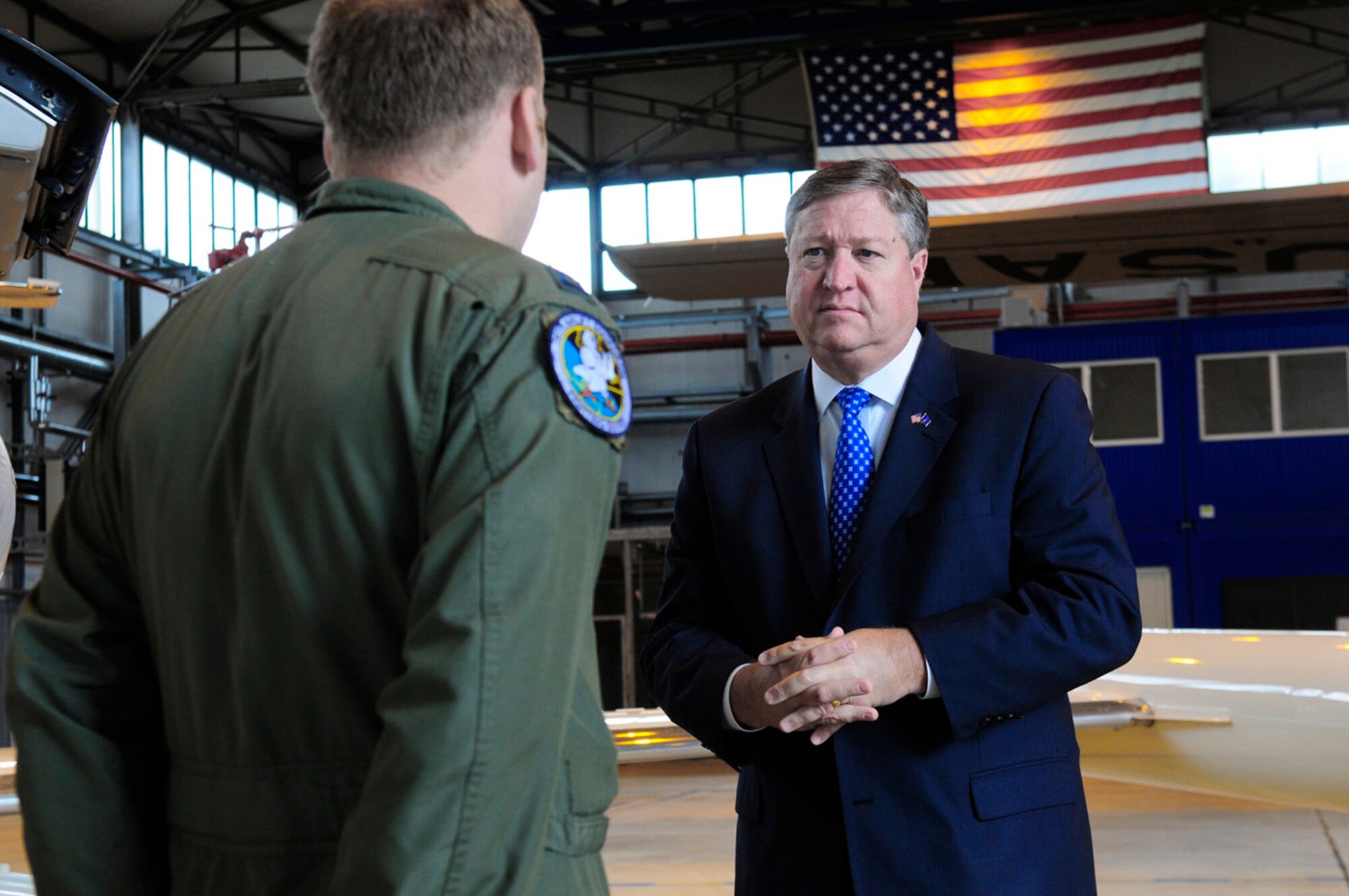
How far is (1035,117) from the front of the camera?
9.52 metres

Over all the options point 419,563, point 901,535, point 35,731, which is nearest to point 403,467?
point 419,563

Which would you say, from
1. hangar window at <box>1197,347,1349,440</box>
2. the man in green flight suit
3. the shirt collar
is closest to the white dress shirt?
the shirt collar

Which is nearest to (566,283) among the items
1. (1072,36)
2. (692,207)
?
(1072,36)

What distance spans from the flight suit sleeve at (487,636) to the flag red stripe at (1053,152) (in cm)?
896

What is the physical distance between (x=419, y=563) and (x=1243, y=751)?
4413mm

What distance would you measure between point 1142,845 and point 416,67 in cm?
576

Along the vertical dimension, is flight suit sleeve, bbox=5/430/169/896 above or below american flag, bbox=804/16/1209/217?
below

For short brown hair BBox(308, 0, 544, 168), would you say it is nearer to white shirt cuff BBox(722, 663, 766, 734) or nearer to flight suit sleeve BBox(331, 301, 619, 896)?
flight suit sleeve BBox(331, 301, 619, 896)

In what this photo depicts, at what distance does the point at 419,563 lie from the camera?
97cm

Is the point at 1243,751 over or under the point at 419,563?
under

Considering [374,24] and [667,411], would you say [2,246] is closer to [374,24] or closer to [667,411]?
[374,24]

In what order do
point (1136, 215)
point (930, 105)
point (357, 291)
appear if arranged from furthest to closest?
point (930, 105)
point (1136, 215)
point (357, 291)

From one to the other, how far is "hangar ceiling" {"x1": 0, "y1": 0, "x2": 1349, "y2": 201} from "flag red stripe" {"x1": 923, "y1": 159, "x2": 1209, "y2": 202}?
2.67 meters

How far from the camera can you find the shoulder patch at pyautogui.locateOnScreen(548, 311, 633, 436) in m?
1.02
